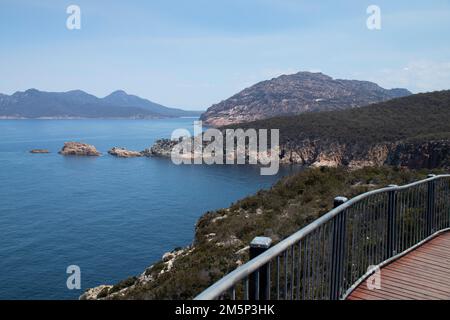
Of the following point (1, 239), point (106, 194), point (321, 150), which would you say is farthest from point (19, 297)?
point (321, 150)

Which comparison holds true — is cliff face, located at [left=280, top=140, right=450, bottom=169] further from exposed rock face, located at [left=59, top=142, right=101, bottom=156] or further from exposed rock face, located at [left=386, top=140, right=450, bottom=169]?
exposed rock face, located at [left=59, top=142, right=101, bottom=156]

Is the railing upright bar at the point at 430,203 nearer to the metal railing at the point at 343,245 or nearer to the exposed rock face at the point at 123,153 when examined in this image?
the metal railing at the point at 343,245

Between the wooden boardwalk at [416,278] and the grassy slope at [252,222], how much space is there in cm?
507

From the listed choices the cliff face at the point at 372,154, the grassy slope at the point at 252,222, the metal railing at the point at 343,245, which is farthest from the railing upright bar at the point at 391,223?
the cliff face at the point at 372,154

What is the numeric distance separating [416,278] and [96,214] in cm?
4673

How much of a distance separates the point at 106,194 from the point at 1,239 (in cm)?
2182

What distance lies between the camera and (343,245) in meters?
4.63

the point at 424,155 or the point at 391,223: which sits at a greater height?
the point at 391,223

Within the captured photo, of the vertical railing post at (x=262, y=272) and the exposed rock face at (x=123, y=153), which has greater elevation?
the vertical railing post at (x=262, y=272)

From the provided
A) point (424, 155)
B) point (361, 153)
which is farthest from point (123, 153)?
point (424, 155)

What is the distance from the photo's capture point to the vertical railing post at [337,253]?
4.40 m

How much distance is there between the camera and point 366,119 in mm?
101625

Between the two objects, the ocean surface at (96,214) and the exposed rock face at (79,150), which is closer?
the ocean surface at (96,214)

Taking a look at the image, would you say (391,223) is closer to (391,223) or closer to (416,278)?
(391,223)
